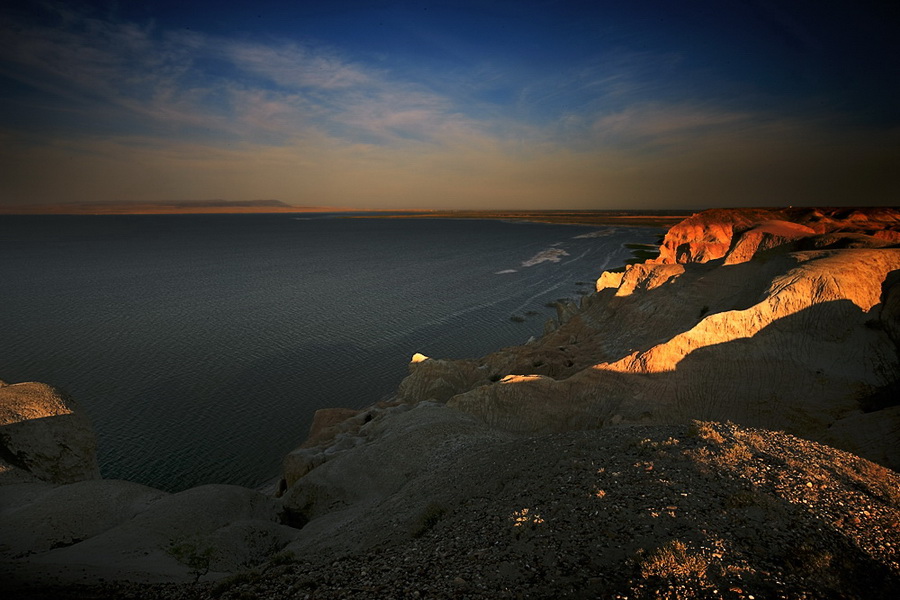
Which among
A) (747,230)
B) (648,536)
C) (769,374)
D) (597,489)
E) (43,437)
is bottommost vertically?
(43,437)

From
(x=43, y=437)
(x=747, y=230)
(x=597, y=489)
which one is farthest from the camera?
(x=747, y=230)

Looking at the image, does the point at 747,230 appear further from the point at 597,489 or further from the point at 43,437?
the point at 43,437

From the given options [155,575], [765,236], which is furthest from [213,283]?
[765,236]

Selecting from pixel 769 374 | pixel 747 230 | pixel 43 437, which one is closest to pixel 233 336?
pixel 43 437

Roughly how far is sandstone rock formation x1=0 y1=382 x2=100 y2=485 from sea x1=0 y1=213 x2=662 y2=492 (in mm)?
4745

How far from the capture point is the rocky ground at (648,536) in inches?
293

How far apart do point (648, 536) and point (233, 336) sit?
162ft

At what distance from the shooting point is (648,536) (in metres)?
8.45

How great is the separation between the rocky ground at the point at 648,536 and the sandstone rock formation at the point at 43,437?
52.6 ft

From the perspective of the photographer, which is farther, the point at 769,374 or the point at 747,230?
the point at 747,230

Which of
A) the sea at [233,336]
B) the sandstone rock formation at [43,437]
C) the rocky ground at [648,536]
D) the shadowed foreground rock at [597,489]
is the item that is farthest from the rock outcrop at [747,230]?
the sandstone rock formation at [43,437]

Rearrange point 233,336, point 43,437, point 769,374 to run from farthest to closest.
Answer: point 233,336
point 769,374
point 43,437

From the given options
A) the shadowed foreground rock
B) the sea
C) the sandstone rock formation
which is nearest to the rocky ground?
the shadowed foreground rock

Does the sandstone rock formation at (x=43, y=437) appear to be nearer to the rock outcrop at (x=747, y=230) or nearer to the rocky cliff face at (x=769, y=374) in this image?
the rocky cliff face at (x=769, y=374)
